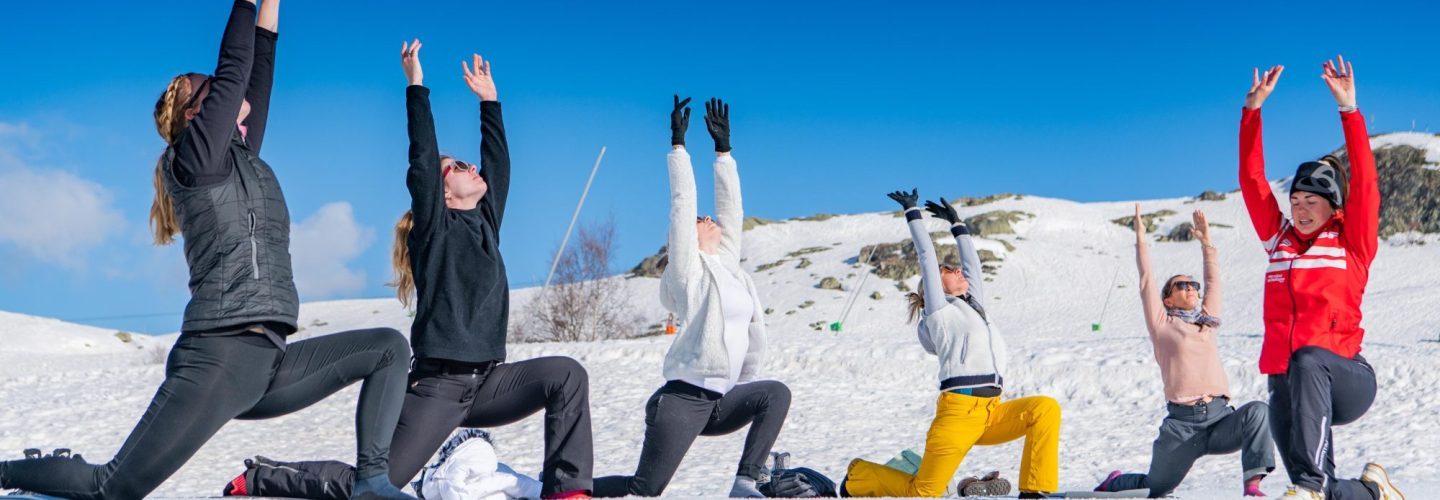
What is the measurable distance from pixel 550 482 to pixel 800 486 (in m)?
1.92

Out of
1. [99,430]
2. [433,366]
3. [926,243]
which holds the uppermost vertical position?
[926,243]

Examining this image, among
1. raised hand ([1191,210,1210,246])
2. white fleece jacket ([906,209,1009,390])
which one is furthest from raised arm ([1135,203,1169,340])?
white fleece jacket ([906,209,1009,390])

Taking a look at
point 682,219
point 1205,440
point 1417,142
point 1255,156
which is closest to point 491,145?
point 682,219

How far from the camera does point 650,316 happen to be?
172 feet

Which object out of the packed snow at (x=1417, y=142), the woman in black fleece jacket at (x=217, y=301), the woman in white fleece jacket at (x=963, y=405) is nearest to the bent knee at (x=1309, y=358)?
the woman in white fleece jacket at (x=963, y=405)

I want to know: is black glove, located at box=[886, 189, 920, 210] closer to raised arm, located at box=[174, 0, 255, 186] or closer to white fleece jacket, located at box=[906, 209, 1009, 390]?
white fleece jacket, located at box=[906, 209, 1009, 390]

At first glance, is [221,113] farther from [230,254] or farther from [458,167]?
[458,167]

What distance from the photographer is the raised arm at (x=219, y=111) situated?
172 inches

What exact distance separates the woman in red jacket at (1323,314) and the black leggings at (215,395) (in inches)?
159

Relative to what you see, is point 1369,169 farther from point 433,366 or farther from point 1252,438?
point 433,366

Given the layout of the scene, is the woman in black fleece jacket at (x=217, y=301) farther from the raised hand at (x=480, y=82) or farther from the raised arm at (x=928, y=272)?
the raised arm at (x=928, y=272)

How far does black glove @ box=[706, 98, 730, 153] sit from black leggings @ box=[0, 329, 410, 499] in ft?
9.06

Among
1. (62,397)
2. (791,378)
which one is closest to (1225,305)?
(791,378)

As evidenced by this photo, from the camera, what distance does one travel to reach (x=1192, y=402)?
23.5 ft
